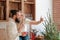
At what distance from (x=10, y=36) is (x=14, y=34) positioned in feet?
0.39

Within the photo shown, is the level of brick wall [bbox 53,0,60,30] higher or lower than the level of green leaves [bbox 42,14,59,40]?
higher

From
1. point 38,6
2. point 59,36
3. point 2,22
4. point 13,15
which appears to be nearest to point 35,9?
point 38,6

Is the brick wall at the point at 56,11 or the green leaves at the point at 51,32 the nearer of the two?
the green leaves at the point at 51,32

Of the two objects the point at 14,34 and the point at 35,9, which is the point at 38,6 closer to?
the point at 35,9

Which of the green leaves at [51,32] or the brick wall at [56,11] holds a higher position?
the brick wall at [56,11]

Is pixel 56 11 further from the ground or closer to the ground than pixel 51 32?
further from the ground

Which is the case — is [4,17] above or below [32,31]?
above

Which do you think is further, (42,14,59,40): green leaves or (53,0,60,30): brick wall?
(53,0,60,30): brick wall

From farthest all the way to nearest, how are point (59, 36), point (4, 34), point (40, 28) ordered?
point (40, 28)
point (4, 34)
point (59, 36)

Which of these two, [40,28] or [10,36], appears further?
[40,28]

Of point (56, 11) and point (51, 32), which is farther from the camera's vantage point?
point (56, 11)

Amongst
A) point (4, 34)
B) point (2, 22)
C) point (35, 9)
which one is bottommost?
point (4, 34)

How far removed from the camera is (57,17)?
169 inches

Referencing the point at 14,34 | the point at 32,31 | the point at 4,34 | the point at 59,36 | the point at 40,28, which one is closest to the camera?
the point at 59,36
